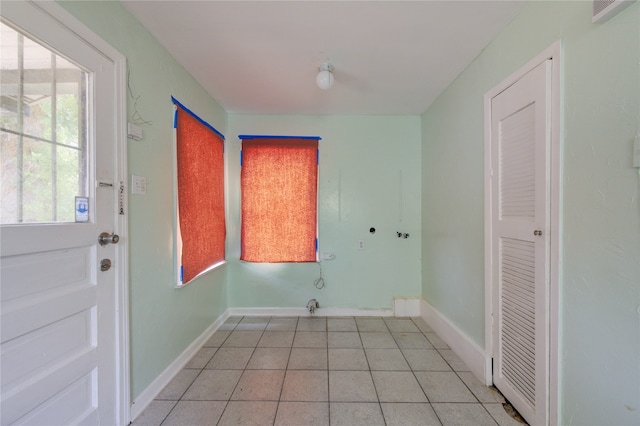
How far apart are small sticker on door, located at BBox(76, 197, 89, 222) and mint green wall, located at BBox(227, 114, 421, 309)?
160 cm

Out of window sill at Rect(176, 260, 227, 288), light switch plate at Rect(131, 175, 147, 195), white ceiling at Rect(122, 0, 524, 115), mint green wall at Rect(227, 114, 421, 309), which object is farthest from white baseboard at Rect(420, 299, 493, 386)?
light switch plate at Rect(131, 175, 147, 195)

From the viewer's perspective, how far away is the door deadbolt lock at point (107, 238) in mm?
1174

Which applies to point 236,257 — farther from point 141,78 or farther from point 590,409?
point 590,409

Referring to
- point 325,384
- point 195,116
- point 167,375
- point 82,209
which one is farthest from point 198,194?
point 325,384

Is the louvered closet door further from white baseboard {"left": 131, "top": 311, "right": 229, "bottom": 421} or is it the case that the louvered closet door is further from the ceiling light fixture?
white baseboard {"left": 131, "top": 311, "right": 229, "bottom": 421}

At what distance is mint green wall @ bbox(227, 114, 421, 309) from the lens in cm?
273

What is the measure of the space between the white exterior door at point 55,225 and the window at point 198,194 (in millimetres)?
562

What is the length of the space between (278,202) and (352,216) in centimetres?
88

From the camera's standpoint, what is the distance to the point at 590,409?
987 mm

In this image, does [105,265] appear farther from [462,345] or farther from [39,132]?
[462,345]

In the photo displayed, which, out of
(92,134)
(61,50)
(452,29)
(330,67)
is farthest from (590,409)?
(61,50)

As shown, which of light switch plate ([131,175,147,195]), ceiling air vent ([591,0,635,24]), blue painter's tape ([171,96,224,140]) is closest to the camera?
ceiling air vent ([591,0,635,24])

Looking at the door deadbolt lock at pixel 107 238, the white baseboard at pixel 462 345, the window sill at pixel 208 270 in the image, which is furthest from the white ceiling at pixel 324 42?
the white baseboard at pixel 462 345

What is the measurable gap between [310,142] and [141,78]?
1591mm
